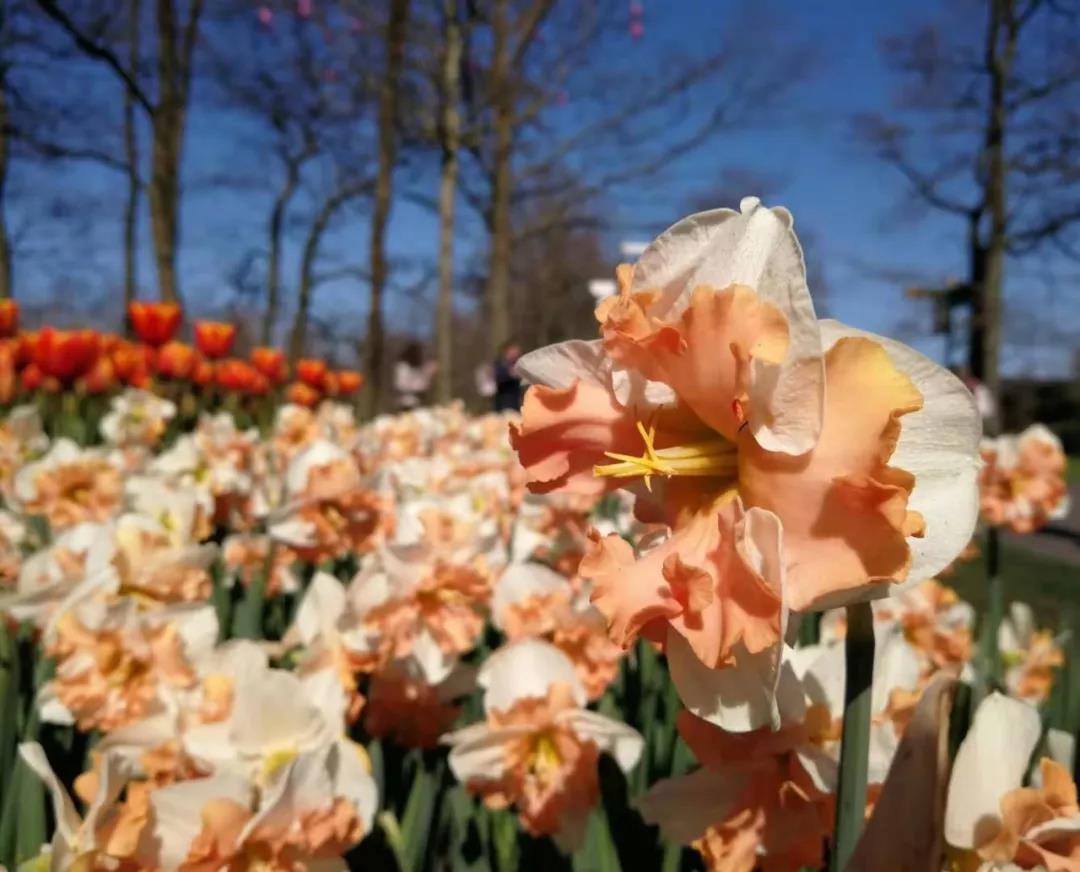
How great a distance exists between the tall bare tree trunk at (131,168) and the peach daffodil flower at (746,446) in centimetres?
1318

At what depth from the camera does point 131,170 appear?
12758 millimetres

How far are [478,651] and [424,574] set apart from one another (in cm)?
53

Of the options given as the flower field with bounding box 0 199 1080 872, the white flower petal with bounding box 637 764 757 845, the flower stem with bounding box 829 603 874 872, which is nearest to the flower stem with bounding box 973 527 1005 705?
the flower field with bounding box 0 199 1080 872

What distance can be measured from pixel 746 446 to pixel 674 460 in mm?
42

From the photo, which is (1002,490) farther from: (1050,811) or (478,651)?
(1050,811)

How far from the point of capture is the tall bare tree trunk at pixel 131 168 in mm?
12469

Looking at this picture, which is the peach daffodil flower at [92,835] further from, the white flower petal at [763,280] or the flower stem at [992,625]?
the flower stem at [992,625]

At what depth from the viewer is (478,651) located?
184 cm

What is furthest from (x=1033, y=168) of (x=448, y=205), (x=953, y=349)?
(x=448, y=205)

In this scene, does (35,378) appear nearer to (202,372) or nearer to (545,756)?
(202,372)

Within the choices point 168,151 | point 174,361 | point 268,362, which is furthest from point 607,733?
point 168,151

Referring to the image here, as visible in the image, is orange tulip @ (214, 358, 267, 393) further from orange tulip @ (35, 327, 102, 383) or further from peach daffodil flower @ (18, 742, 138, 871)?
peach daffodil flower @ (18, 742, 138, 871)

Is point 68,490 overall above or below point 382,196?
below

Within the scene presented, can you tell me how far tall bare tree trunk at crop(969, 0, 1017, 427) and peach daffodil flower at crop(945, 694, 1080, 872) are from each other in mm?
11577
